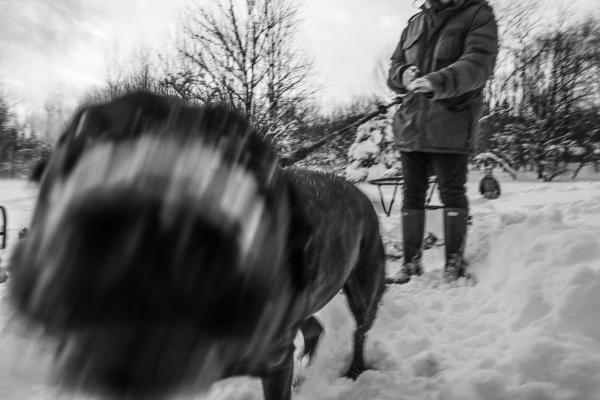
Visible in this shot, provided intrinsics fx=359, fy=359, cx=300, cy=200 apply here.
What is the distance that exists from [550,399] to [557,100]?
27284 millimetres

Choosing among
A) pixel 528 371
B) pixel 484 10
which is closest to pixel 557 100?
pixel 484 10

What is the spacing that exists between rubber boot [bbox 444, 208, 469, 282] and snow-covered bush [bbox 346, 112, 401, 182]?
10593mm

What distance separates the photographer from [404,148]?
2.69 metres

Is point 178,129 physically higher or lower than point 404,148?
lower

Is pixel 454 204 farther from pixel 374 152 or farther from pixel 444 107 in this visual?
pixel 374 152

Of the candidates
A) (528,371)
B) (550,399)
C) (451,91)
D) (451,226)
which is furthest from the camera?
(451,226)

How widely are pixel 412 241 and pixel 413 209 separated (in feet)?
0.81

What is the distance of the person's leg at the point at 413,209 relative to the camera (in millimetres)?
2742

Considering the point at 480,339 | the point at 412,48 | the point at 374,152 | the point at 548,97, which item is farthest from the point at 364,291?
the point at 548,97

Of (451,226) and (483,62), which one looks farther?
(451,226)

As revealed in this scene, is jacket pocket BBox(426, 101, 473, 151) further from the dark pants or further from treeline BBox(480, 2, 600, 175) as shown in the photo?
treeline BBox(480, 2, 600, 175)

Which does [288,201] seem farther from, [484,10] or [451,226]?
[484,10]

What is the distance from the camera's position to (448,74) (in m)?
2.23

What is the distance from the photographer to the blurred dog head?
0.49 meters
